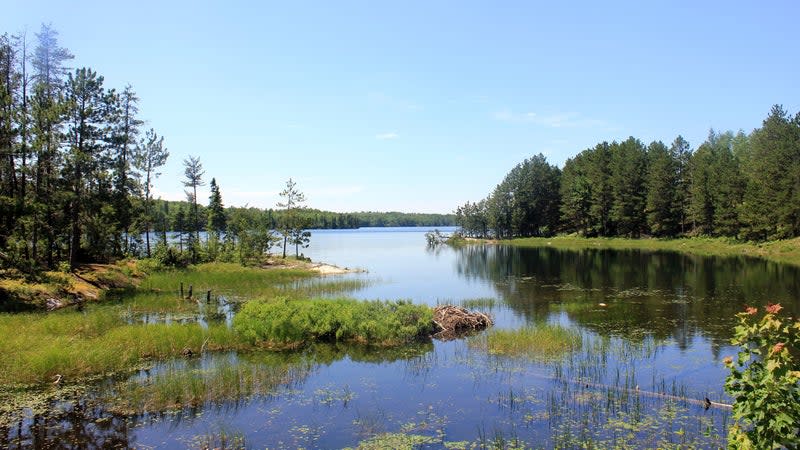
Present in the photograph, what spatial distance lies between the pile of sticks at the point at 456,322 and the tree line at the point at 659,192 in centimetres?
6081

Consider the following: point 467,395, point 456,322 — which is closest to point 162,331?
point 467,395

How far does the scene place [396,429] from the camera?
1365cm

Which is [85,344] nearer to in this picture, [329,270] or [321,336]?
[321,336]

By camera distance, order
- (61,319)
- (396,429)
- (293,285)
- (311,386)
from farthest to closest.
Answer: (293,285), (61,319), (311,386), (396,429)

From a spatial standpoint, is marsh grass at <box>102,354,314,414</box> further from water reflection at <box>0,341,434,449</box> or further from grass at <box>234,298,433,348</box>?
grass at <box>234,298,433,348</box>

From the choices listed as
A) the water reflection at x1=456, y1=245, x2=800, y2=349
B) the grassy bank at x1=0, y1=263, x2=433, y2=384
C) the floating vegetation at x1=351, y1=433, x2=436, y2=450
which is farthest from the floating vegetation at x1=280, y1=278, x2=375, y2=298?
the floating vegetation at x1=351, y1=433, x2=436, y2=450

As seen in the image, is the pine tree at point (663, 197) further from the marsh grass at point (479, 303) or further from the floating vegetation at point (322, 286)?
the marsh grass at point (479, 303)

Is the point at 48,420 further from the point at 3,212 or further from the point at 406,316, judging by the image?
the point at 3,212

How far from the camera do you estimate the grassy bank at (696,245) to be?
216 feet

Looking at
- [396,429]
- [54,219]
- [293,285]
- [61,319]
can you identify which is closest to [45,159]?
[54,219]

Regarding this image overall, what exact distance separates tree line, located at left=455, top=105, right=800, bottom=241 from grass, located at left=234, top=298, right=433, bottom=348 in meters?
65.3

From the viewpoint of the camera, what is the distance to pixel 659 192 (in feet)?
309

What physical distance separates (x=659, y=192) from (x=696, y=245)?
13.6 metres

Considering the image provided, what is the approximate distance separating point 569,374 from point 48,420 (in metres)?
15.7
